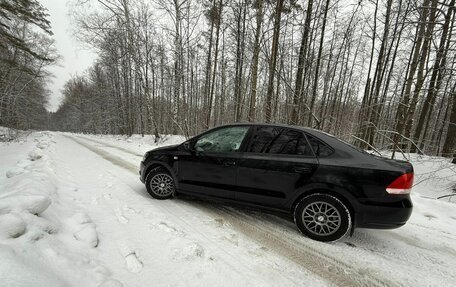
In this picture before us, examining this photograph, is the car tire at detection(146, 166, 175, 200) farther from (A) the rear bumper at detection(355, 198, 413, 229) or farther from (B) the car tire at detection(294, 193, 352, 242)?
(A) the rear bumper at detection(355, 198, 413, 229)

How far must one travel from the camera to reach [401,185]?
9.37ft

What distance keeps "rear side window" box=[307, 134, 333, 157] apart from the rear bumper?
2.69 ft

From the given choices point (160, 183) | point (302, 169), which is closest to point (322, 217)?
point (302, 169)

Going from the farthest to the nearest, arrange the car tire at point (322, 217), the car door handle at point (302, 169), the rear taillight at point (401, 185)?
the car door handle at point (302, 169) < the car tire at point (322, 217) < the rear taillight at point (401, 185)

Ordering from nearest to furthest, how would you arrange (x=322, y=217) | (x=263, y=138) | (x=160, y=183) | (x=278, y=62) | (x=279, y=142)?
(x=322, y=217) → (x=279, y=142) → (x=263, y=138) → (x=160, y=183) → (x=278, y=62)

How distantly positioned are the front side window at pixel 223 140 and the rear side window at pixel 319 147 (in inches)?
43.3

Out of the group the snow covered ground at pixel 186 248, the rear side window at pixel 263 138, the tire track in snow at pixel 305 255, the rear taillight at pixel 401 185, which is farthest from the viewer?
the rear side window at pixel 263 138

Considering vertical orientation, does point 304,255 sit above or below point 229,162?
below

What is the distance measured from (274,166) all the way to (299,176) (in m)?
0.40

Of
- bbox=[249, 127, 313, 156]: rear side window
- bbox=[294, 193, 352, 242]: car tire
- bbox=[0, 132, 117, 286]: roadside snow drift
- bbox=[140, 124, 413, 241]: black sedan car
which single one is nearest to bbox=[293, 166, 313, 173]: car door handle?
bbox=[140, 124, 413, 241]: black sedan car

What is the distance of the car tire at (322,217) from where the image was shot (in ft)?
10.1

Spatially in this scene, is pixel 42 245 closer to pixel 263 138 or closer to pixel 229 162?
→ pixel 229 162

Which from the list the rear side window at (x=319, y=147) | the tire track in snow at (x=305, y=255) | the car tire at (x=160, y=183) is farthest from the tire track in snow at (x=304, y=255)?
the rear side window at (x=319, y=147)

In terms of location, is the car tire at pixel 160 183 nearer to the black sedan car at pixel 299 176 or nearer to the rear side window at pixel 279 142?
the black sedan car at pixel 299 176
